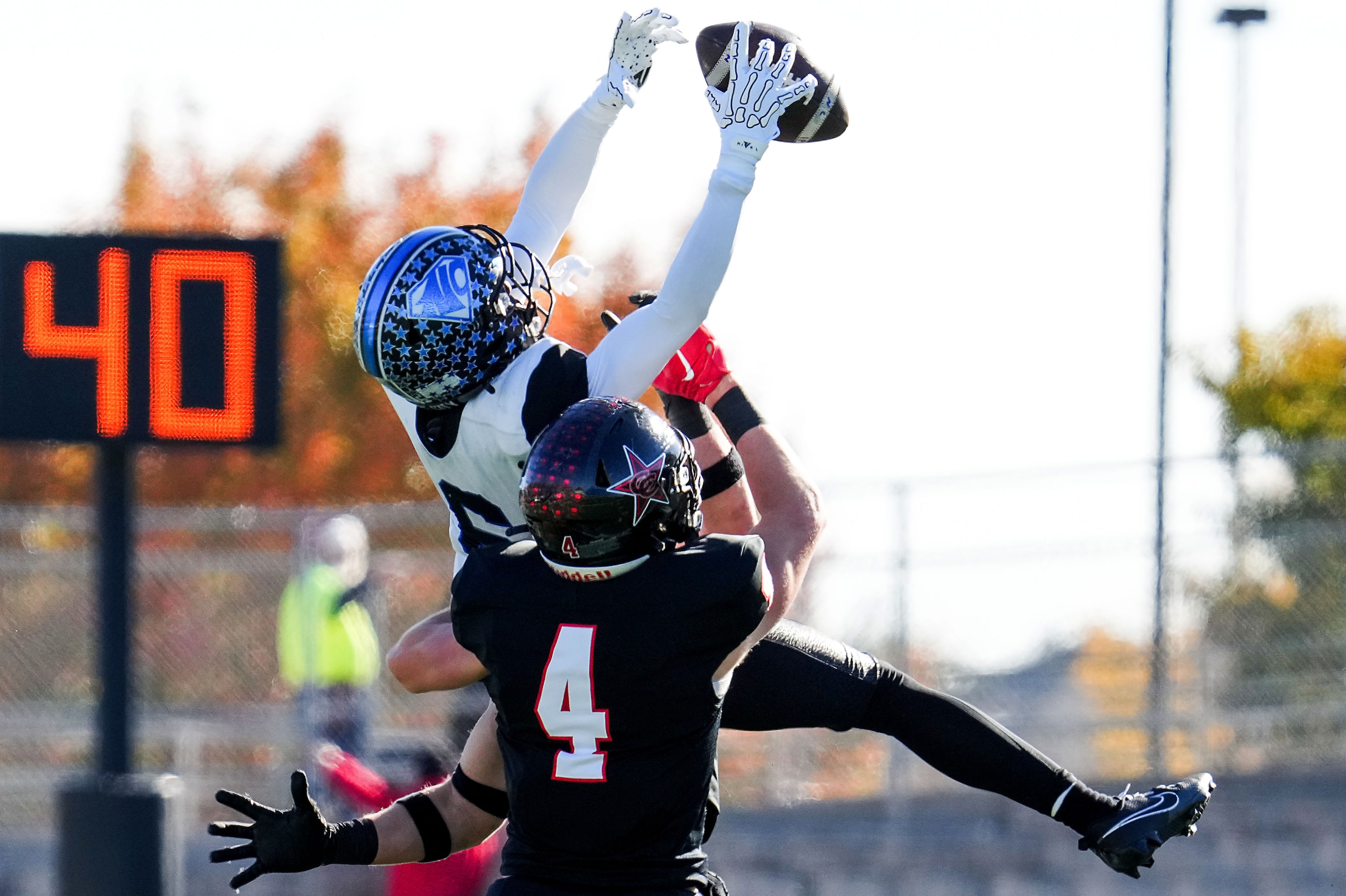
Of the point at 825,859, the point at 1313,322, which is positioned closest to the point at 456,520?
the point at 825,859

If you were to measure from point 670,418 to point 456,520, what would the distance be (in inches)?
20.5

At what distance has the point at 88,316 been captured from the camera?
21.1 ft

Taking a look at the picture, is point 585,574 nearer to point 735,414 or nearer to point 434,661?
point 434,661

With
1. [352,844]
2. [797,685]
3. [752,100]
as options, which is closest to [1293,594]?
[797,685]

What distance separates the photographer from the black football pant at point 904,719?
3756 millimetres

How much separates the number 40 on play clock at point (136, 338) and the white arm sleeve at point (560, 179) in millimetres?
2614

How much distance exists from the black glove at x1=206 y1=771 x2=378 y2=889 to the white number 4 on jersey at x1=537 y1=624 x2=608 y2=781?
605 millimetres

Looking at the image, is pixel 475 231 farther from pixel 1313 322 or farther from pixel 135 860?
pixel 1313 322

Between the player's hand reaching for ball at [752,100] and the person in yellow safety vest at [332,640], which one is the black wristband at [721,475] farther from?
the person in yellow safety vest at [332,640]

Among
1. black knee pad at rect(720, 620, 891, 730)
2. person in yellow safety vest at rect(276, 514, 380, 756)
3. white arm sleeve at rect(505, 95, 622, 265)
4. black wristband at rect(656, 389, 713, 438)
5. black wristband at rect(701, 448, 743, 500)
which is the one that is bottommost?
person in yellow safety vest at rect(276, 514, 380, 756)

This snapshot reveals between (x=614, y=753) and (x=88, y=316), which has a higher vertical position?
(x=88, y=316)

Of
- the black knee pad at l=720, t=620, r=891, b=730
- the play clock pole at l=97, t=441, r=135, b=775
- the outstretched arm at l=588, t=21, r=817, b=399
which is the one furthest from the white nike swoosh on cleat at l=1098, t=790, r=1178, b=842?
the play clock pole at l=97, t=441, r=135, b=775

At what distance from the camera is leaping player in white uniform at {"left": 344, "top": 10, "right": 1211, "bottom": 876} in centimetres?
338

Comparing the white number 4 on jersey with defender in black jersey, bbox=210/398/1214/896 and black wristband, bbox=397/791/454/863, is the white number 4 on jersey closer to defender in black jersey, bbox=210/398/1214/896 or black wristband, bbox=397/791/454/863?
defender in black jersey, bbox=210/398/1214/896
